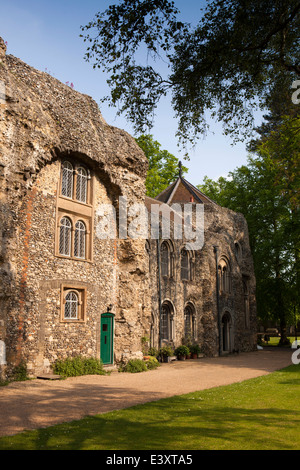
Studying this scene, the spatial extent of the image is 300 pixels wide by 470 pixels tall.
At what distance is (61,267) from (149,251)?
805 cm

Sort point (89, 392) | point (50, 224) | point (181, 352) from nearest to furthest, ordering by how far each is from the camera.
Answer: point (89, 392), point (50, 224), point (181, 352)

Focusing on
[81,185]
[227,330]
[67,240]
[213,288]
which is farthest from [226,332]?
[81,185]

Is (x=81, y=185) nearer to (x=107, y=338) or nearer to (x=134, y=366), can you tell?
(x=107, y=338)

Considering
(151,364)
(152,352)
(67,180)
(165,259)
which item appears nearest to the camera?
(67,180)

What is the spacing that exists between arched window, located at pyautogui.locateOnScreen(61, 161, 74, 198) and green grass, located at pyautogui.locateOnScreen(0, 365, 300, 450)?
9407 millimetres

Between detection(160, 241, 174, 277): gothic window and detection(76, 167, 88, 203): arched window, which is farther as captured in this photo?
detection(160, 241, 174, 277): gothic window

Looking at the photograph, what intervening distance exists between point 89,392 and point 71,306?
5040 mm

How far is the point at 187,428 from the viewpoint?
7.79 meters

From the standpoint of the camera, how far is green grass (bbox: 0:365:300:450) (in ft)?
22.0

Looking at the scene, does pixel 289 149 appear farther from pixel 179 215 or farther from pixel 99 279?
pixel 179 215

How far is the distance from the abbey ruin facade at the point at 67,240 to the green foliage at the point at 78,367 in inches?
9.9

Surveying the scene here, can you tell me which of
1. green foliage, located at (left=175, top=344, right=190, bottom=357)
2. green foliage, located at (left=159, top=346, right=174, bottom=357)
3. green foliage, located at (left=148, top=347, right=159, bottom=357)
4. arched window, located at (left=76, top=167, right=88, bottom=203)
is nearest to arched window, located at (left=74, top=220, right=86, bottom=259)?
arched window, located at (left=76, top=167, right=88, bottom=203)

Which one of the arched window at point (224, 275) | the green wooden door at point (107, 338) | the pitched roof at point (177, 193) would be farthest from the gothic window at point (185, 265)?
the green wooden door at point (107, 338)

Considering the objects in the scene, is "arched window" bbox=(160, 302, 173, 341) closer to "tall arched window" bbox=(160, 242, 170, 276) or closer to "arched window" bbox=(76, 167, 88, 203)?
"tall arched window" bbox=(160, 242, 170, 276)
